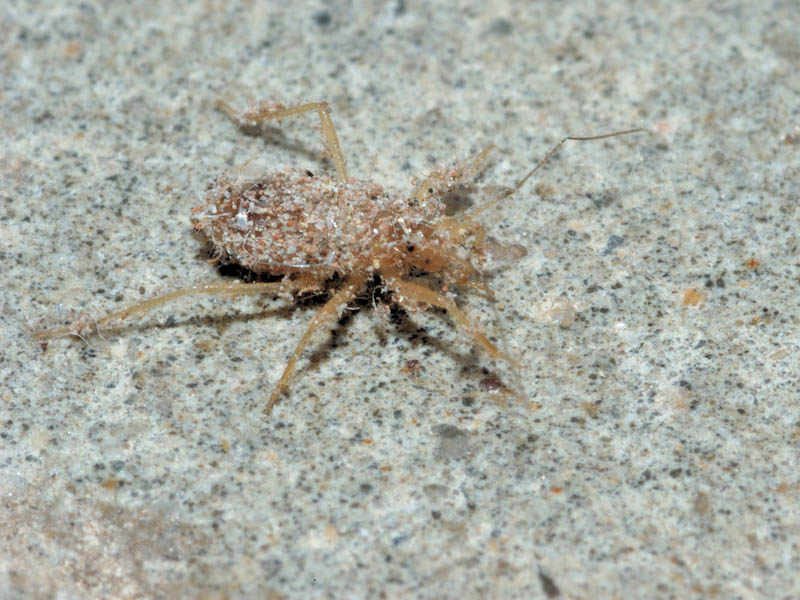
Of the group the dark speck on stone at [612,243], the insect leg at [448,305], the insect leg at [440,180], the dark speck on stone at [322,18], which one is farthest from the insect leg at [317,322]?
the dark speck on stone at [322,18]

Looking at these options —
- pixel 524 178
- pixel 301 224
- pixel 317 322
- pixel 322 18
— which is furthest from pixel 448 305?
pixel 322 18

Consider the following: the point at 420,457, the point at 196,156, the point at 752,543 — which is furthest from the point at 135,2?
the point at 752,543

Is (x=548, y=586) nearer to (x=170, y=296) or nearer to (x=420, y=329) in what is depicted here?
(x=420, y=329)

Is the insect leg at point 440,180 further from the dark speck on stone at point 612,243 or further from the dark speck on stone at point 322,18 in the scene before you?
the dark speck on stone at point 322,18

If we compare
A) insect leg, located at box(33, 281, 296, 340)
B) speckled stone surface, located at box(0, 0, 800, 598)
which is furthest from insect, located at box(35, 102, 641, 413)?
speckled stone surface, located at box(0, 0, 800, 598)

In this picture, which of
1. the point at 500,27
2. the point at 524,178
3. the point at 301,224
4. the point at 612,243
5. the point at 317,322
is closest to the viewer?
the point at 317,322

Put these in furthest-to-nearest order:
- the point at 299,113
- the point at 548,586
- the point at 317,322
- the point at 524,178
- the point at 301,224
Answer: the point at 299,113
the point at 524,178
the point at 301,224
the point at 317,322
the point at 548,586

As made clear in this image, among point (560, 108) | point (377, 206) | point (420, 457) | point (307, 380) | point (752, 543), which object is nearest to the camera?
point (752, 543)

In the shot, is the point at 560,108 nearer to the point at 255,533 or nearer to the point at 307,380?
the point at 307,380
